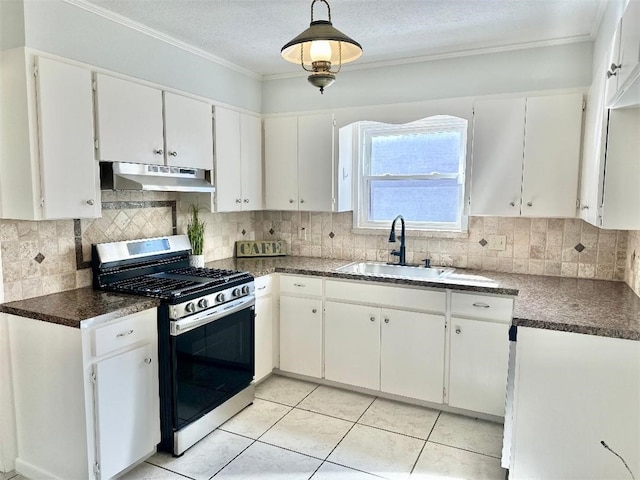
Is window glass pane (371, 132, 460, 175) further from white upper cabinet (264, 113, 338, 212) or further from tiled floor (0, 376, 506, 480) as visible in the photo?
tiled floor (0, 376, 506, 480)

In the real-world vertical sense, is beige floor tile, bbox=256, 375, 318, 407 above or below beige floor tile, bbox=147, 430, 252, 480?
above

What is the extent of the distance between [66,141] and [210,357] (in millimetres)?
1450

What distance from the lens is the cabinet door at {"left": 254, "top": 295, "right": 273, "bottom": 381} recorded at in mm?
3293

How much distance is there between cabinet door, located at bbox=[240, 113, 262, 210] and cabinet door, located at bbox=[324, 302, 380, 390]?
1.11 m

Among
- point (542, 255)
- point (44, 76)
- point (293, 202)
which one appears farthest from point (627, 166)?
point (44, 76)

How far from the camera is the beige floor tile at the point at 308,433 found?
102 inches

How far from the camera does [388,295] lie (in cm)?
306

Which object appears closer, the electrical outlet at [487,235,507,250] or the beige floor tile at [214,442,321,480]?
the beige floor tile at [214,442,321,480]

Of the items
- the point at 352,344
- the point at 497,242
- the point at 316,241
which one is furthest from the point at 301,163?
the point at 497,242

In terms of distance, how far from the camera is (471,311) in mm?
2812

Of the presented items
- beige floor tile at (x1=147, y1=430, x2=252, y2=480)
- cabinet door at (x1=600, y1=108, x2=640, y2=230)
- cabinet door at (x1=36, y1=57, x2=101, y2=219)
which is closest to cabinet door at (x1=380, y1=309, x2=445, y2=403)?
beige floor tile at (x1=147, y1=430, x2=252, y2=480)

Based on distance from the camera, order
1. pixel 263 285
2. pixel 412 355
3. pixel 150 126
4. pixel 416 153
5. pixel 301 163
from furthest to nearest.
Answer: pixel 301 163 < pixel 416 153 < pixel 263 285 < pixel 412 355 < pixel 150 126

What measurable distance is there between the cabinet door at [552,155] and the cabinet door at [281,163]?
5.82 feet

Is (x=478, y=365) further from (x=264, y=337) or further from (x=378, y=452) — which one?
(x=264, y=337)
